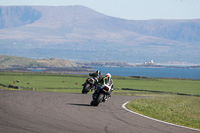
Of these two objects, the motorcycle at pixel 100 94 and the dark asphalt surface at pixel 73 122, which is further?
the motorcycle at pixel 100 94

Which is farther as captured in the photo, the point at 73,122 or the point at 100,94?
the point at 100,94

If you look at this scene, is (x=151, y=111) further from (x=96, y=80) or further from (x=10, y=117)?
(x=96, y=80)

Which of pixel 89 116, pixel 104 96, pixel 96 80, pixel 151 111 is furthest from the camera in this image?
pixel 96 80

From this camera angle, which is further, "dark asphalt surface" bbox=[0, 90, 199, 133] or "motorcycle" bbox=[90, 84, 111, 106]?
"motorcycle" bbox=[90, 84, 111, 106]

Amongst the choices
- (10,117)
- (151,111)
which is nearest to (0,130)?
(10,117)

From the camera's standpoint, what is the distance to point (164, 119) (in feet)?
66.1

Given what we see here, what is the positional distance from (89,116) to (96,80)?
16.8m

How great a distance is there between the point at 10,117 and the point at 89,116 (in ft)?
12.1

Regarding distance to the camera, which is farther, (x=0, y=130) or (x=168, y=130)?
(x=168, y=130)

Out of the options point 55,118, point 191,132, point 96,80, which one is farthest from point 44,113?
point 96,80

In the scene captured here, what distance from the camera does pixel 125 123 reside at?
18.0 meters

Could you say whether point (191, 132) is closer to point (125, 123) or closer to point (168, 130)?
point (168, 130)

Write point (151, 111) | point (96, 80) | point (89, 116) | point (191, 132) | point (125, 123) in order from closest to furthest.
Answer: point (191, 132) → point (125, 123) → point (89, 116) → point (151, 111) → point (96, 80)

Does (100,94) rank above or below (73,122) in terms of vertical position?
above
